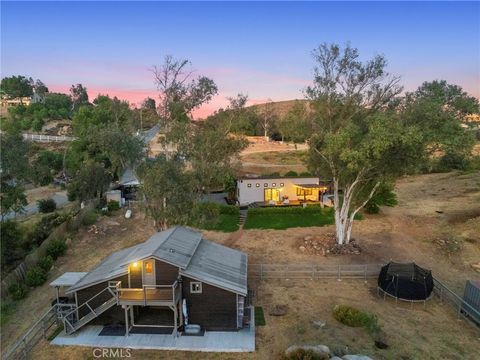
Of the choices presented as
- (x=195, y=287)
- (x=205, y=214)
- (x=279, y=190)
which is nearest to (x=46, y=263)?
(x=205, y=214)

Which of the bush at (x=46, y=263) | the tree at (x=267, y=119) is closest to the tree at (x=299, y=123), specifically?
the bush at (x=46, y=263)

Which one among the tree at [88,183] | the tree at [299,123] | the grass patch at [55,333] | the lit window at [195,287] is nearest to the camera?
the grass patch at [55,333]

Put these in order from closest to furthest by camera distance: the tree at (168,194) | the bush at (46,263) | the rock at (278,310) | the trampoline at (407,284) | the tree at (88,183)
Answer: the rock at (278,310)
the trampoline at (407,284)
the tree at (168,194)
the bush at (46,263)
the tree at (88,183)

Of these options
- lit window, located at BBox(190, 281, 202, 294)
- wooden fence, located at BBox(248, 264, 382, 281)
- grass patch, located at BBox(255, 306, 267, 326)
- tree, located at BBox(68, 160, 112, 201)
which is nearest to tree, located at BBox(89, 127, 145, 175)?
tree, located at BBox(68, 160, 112, 201)

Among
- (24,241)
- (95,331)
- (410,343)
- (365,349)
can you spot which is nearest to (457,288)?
(410,343)

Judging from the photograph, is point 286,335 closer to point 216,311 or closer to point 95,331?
point 216,311

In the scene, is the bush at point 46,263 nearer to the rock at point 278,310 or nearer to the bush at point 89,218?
the bush at point 89,218
